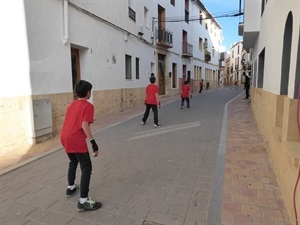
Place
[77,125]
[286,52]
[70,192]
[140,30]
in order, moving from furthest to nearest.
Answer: [140,30]
[286,52]
[70,192]
[77,125]

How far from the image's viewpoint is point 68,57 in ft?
24.6

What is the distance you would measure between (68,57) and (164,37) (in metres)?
11.6

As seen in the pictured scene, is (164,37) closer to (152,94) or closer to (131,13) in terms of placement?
(131,13)

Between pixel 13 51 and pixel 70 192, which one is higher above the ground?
pixel 13 51

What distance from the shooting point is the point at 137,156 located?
5.03 m

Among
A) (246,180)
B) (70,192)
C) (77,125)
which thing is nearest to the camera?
(77,125)

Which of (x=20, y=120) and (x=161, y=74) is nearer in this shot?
(x=20, y=120)

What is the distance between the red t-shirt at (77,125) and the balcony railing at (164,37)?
1475 centimetres

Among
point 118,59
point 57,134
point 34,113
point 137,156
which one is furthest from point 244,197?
point 118,59

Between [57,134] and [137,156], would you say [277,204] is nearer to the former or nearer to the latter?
[137,156]

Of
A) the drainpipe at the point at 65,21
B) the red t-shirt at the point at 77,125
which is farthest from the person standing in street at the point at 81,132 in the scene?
the drainpipe at the point at 65,21

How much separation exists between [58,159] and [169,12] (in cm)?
1682

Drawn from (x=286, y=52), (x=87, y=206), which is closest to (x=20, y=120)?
(x=87, y=206)

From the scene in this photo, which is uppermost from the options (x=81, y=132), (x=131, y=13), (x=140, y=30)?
(x=131, y=13)
